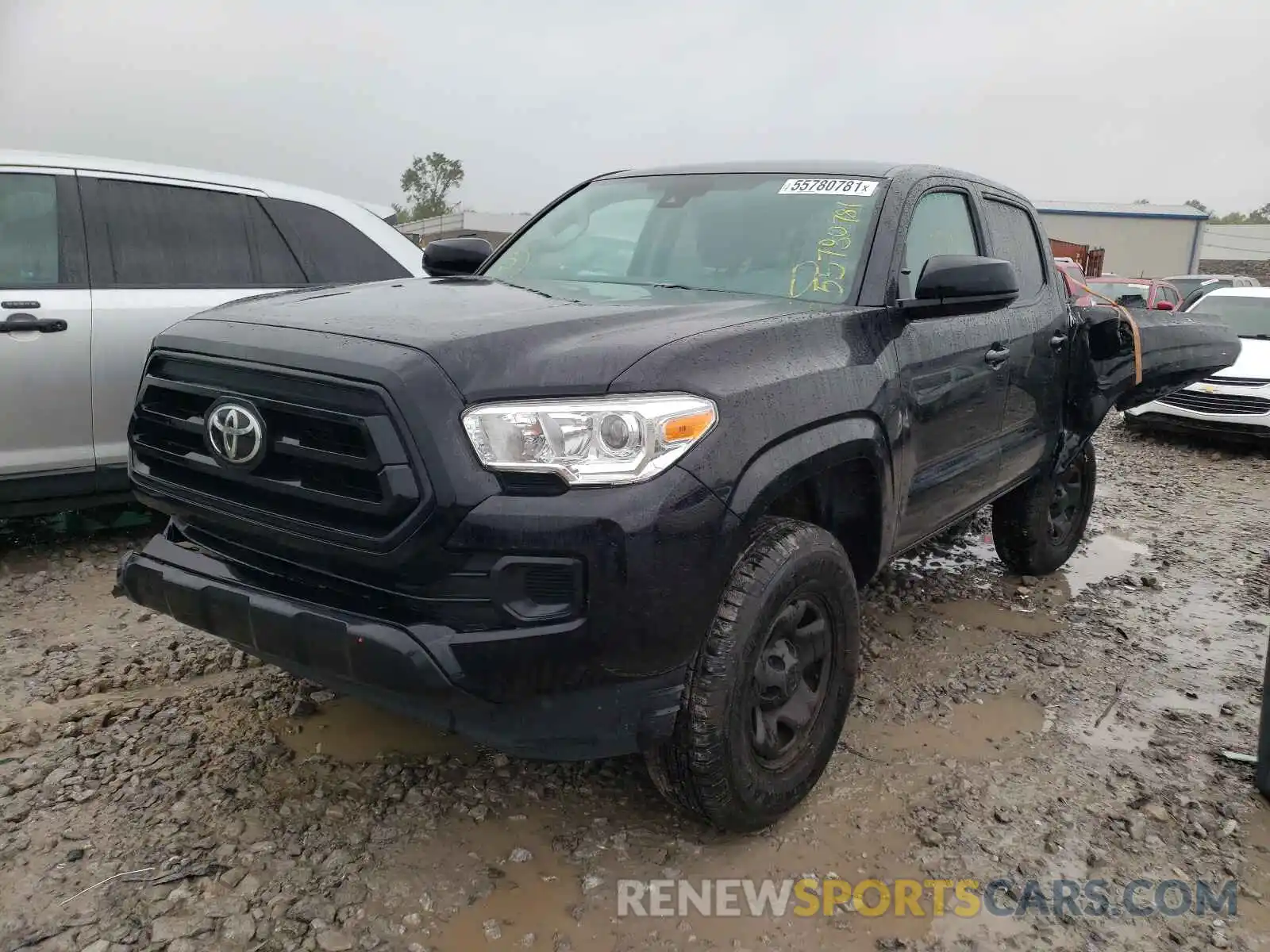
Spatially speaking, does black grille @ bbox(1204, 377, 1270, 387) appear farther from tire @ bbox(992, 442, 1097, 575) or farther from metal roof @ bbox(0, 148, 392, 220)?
metal roof @ bbox(0, 148, 392, 220)

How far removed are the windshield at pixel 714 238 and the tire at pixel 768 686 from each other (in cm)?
93

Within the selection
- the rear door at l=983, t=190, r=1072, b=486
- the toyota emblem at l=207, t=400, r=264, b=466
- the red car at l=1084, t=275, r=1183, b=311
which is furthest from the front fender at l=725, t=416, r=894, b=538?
the red car at l=1084, t=275, r=1183, b=311

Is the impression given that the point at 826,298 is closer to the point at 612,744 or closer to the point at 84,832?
the point at 612,744

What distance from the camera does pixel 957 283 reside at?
2.88 m

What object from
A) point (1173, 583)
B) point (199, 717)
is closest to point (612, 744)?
point (199, 717)

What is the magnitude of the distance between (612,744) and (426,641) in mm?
496

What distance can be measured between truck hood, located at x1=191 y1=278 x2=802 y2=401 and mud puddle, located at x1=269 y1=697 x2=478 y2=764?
121 cm

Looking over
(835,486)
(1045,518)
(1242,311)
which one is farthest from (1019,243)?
(1242,311)

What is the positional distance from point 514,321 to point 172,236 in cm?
305

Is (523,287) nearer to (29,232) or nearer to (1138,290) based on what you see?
(29,232)

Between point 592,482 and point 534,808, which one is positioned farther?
point 534,808

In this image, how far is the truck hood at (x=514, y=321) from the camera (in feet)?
6.85

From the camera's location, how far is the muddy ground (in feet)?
7.35

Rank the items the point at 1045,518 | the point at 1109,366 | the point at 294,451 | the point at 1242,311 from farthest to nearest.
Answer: the point at 1242,311 < the point at 1045,518 < the point at 1109,366 < the point at 294,451
